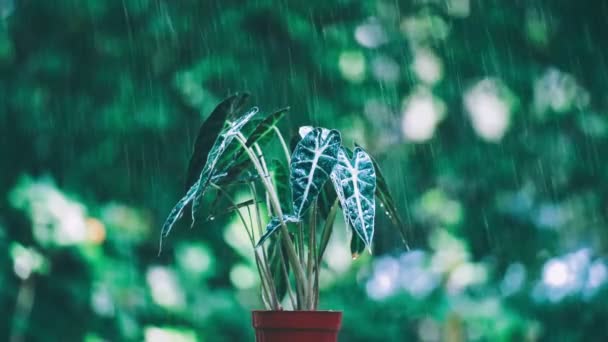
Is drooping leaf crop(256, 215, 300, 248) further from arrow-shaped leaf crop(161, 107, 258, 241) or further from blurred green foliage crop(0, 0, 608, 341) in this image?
blurred green foliage crop(0, 0, 608, 341)

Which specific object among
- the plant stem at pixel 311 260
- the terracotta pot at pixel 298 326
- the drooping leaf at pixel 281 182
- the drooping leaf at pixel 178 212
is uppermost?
the drooping leaf at pixel 281 182

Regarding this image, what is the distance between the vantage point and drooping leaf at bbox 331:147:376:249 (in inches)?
49.3

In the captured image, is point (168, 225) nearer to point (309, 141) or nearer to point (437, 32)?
point (309, 141)

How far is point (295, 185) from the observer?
1244 millimetres

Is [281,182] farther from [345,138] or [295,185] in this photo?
[345,138]

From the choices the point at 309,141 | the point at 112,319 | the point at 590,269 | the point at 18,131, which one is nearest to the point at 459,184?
the point at 590,269

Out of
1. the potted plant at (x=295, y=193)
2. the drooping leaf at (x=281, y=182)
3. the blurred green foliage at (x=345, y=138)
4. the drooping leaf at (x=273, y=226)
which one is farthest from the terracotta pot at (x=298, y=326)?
the blurred green foliage at (x=345, y=138)

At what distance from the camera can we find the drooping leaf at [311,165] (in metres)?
1.23

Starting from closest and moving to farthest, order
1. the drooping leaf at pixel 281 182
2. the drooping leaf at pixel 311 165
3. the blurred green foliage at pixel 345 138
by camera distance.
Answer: the drooping leaf at pixel 311 165 → the drooping leaf at pixel 281 182 → the blurred green foliage at pixel 345 138

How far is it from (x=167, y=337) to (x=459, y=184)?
0.88 metres

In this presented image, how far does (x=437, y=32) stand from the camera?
6.93 ft

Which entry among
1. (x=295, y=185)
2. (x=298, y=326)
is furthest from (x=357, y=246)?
(x=295, y=185)

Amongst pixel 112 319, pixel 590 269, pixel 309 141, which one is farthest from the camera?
pixel 590 269

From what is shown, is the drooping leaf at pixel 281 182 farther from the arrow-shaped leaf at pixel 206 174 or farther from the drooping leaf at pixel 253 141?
the arrow-shaped leaf at pixel 206 174
